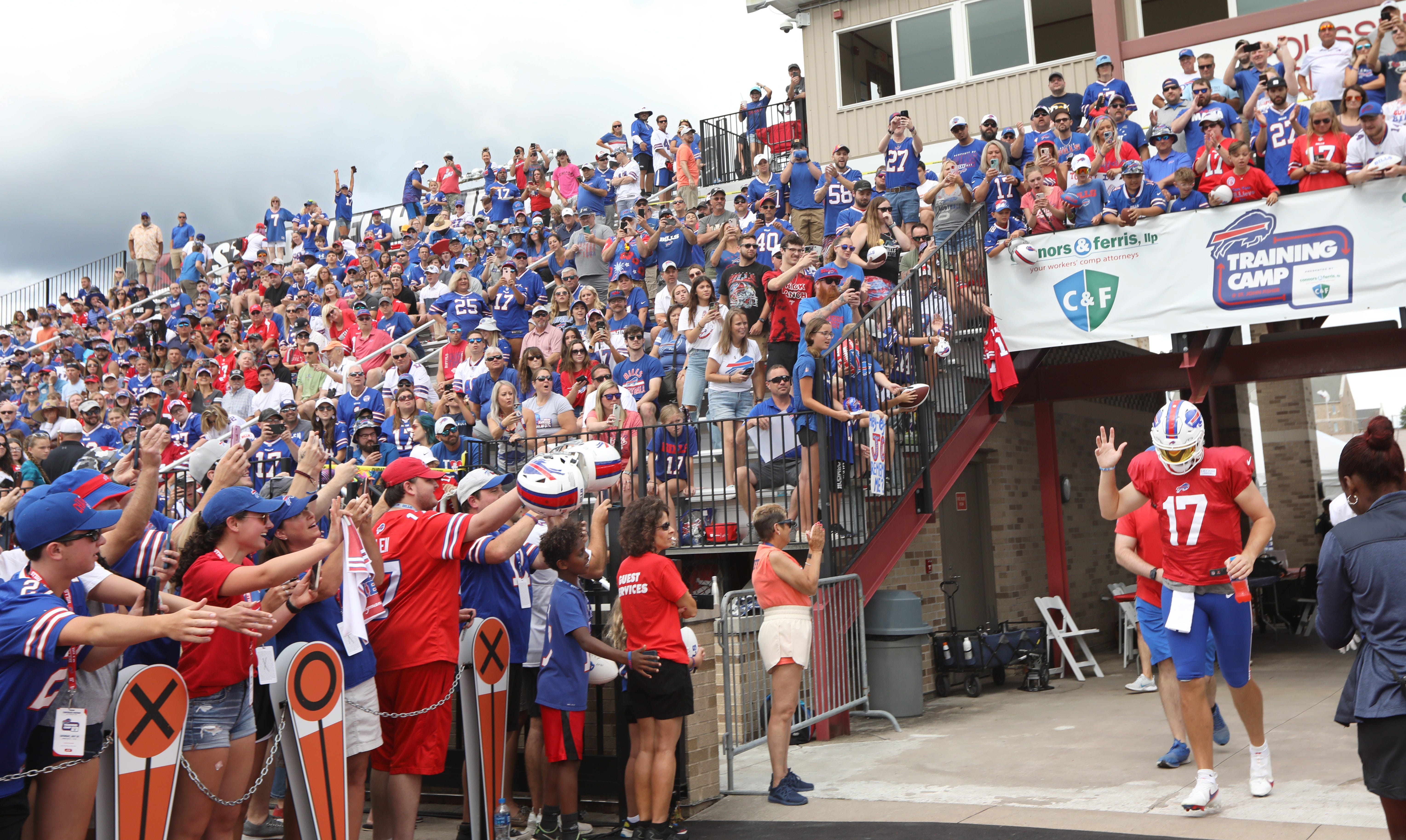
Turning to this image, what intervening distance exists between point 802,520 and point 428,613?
4.18m

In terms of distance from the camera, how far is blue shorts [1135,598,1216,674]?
686cm

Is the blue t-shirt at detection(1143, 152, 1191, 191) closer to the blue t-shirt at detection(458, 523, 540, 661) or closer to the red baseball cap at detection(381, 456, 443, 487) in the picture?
the blue t-shirt at detection(458, 523, 540, 661)

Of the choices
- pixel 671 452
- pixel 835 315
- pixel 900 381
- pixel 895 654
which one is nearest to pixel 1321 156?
pixel 900 381

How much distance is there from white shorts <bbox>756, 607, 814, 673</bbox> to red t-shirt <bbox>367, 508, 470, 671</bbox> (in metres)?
2.06

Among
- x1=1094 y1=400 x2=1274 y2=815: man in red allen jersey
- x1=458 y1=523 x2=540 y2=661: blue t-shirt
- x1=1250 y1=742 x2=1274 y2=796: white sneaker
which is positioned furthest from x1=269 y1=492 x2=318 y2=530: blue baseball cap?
x1=1250 y1=742 x2=1274 y2=796: white sneaker

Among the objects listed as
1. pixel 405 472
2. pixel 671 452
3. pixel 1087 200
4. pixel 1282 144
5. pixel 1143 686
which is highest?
pixel 1282 144

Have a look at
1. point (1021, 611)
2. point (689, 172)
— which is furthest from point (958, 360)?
point (689, 172)

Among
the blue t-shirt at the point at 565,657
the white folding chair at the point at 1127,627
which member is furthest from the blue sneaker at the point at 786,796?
the white folding chair at the point at 1127,627

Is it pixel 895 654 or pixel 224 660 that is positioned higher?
pixel 224 660

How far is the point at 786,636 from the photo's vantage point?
658cm

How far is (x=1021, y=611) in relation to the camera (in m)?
13.1

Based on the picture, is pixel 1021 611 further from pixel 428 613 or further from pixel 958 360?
pixel 428 613

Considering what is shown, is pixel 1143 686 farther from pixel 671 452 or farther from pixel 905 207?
pixel 905 207

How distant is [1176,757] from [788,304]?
5276 millimetres
